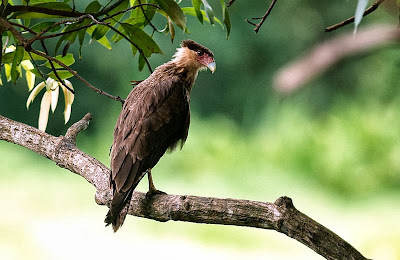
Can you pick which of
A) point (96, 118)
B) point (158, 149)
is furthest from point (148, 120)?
point (96, 118)

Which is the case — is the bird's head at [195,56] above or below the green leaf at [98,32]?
above

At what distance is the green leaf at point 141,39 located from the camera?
0.95 meters

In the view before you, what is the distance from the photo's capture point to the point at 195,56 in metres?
1.18

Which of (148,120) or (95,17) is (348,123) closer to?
(148,120)

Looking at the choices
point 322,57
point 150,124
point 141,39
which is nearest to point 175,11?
point 141,39

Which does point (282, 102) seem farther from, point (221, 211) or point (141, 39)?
point (221, 211)

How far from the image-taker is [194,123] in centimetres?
244

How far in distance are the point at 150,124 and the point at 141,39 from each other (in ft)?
0.47

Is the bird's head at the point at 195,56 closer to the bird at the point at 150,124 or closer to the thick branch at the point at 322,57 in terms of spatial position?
the bird at the point at 150,124

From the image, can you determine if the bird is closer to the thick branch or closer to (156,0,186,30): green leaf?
(156,0,186,30): green leaf

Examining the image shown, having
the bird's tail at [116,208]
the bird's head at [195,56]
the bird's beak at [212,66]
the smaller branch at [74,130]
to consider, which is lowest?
the bird's tail at [116,208]

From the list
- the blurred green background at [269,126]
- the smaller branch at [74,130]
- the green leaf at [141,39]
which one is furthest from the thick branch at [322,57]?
the green leaf at [141,39]

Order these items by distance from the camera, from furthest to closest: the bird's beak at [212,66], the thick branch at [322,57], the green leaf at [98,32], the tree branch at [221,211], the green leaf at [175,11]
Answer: the thick branch at [322,57] < the bird's beak at [212,66] < the green leaf at [98,32] < the green leaf at [175,11] < the tree branch at [221,211]

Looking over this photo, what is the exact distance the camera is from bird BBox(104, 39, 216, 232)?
37.1 inches
